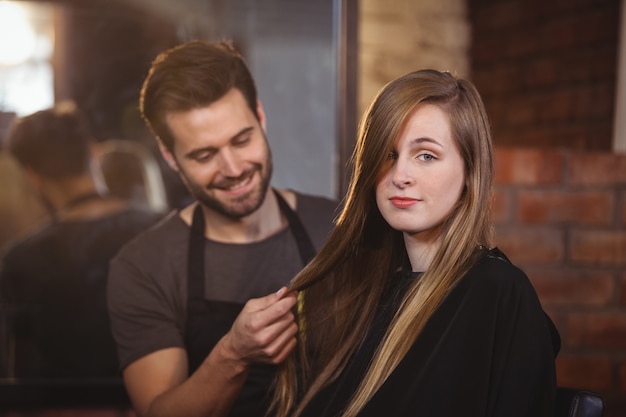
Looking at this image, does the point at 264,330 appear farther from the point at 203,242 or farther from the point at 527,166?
the point at 527,166

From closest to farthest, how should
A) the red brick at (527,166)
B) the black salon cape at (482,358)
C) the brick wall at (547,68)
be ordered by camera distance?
the black salon cape at (482,358) → the red brick at (527,166) → the brick wall at (547,68)

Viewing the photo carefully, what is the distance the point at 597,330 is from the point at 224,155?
1003mm

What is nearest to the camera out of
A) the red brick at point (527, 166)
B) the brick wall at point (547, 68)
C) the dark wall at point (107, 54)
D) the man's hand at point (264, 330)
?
the man's hand at point (264, 330)

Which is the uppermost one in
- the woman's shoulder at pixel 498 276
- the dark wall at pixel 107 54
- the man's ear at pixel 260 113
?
the dark wall at pixel 107 54

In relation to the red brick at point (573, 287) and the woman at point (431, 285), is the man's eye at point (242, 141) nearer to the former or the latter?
the woman at point (431, 285)

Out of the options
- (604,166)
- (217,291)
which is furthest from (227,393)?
(604,166)

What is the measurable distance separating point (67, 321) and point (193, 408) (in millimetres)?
391

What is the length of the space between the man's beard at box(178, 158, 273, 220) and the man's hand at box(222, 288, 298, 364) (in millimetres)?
241

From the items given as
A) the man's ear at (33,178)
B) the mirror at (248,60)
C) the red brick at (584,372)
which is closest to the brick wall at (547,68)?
the red brick at (584,372)

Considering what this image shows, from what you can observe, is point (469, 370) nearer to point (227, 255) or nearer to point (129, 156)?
point (227, 255)

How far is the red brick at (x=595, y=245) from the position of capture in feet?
5.22

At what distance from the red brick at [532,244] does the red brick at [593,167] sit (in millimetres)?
138

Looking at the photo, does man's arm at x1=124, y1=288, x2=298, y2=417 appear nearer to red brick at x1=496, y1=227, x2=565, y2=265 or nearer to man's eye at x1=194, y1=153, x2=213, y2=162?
man's eye at x1=194, y1=153, x2=213, y2=162

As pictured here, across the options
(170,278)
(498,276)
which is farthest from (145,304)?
(498,276)
